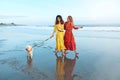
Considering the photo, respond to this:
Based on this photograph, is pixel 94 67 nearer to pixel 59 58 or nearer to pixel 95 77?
pixel 95 77

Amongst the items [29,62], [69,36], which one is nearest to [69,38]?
[69,36]

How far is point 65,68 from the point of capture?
7957 millimetres

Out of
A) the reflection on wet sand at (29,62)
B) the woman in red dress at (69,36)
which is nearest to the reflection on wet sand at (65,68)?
the woman in red dress at (69,36)

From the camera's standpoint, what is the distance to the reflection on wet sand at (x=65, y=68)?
22.5ft

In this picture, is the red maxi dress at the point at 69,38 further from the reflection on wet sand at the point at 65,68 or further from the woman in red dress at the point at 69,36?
the reflection on wet sand at the point at 65,68

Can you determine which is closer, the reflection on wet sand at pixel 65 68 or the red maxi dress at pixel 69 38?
the reflection on wet sand at pixel 65 68

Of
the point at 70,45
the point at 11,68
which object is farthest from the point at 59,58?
the point at 11,68

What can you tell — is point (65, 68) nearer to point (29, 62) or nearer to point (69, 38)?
point (29, 62)

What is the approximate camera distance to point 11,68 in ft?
26.3

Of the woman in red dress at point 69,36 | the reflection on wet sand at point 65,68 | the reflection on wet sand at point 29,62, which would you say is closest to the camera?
the reflection on wet sand at point 65,68

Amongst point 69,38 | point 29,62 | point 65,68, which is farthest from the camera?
point 69,38

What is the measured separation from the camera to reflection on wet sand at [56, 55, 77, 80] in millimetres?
6852

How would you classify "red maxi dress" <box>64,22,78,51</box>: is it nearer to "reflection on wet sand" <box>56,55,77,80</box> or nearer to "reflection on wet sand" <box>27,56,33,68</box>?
"reflection on wet sand" <box>56,55,77,80</box>

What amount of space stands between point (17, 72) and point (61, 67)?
1576mm
